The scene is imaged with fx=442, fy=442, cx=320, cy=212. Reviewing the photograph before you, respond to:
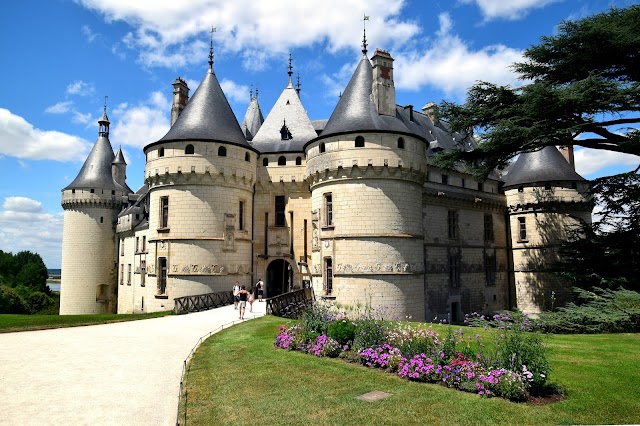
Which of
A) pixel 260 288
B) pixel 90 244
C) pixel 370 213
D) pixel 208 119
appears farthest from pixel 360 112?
pixel 90 244

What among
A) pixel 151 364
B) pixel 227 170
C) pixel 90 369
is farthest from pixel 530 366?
pixel 227 170

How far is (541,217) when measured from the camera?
31.1 meters

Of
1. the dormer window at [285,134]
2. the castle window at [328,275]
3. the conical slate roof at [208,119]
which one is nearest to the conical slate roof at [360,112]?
the dormer window at [285,134]

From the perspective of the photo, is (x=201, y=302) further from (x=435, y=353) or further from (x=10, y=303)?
(x=10, y=303)

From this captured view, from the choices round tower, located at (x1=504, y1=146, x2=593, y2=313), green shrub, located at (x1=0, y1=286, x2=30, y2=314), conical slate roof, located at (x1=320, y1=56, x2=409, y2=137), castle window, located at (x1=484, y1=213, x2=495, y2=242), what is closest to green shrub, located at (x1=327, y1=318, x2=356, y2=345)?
conical slate roof, located at (x1=320, y1=56, x2=409, y2=137)

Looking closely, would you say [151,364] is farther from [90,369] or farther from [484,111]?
[484,111]

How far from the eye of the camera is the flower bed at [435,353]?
7.85 metres

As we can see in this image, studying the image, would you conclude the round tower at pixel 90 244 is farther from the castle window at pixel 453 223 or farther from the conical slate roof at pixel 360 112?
the castle window at pixel 453 223

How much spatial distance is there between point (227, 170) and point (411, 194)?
10.1 metres

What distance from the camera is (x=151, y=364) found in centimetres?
1091

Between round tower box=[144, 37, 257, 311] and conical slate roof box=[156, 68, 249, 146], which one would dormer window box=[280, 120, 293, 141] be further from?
round tower box=[144, 37, 257, 311]

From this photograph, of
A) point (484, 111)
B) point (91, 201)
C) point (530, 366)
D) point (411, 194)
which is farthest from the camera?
point (91, 201)

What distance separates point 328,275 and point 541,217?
695 inches

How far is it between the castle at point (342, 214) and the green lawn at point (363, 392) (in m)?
11.0
